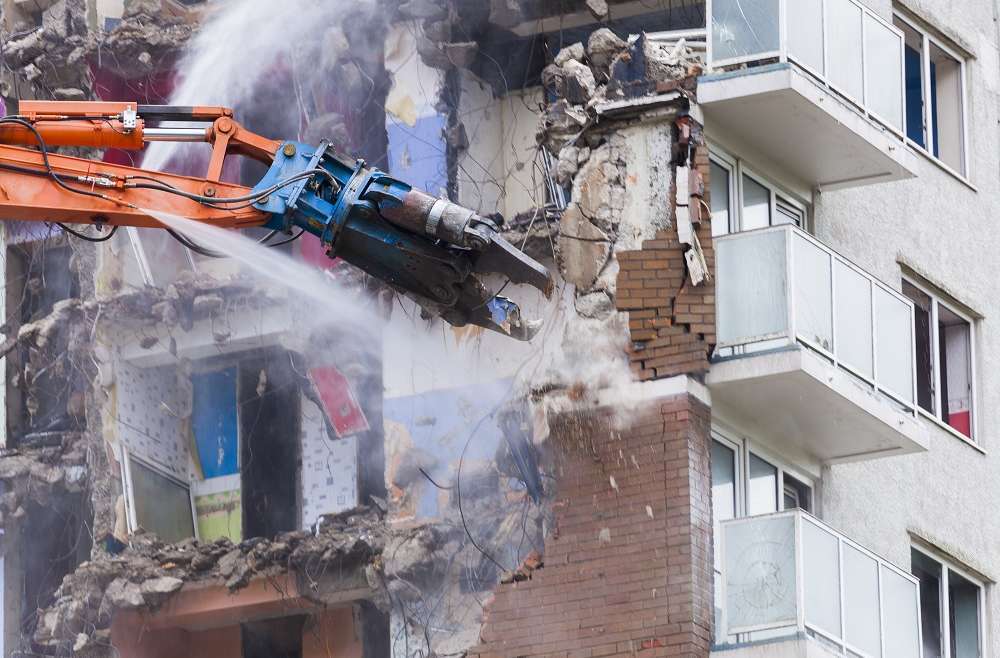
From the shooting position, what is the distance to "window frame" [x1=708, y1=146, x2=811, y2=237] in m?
32.6

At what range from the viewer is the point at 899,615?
3164 cm

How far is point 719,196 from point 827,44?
189 cm

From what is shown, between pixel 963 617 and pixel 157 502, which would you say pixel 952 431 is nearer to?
pixel 963 617

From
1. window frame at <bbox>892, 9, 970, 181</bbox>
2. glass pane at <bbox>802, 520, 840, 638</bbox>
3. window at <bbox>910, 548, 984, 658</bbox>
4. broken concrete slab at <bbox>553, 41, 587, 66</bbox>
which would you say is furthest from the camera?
window frame at <bbox>892, 9, 970, 181</bbox>

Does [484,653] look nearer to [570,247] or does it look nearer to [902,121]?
[570,247]

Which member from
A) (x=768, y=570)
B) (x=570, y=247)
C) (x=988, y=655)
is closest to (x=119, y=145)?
(x=570, y=247)

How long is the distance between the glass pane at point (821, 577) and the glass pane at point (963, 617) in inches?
174

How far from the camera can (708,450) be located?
31.3 m

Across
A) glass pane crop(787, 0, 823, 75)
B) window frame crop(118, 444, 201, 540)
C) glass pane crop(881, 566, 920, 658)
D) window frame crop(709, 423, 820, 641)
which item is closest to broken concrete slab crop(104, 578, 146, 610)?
window frame crop(118, 444, 201, 540)

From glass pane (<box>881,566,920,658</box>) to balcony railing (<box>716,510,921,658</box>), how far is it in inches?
14.6

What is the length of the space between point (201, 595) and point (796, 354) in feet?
23.4

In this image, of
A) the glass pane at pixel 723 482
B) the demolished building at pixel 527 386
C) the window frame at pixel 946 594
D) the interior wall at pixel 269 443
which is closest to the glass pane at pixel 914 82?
the demolished building at pixel 527 386

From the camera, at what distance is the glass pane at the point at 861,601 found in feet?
102

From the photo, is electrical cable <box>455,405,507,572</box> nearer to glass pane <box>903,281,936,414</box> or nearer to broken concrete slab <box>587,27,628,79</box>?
broken concrete slab <box>587,27,628,79</box>
